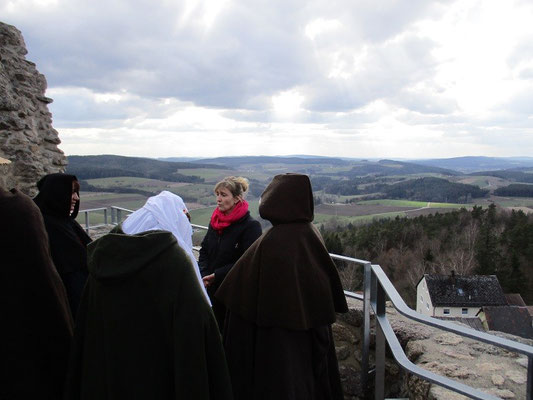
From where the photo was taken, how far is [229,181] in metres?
3.28

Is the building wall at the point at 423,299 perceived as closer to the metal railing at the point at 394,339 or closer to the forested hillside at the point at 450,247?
the forested hillside at the point at 450,247

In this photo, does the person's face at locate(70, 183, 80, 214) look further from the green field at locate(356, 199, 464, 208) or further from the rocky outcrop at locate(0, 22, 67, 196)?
the green field at locate(356, 199, 464, 208)

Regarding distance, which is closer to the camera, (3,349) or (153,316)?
(153,316)

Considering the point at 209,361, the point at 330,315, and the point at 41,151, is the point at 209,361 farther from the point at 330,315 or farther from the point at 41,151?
the point at 41,151

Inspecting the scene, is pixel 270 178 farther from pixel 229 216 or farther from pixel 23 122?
pixel 23 122

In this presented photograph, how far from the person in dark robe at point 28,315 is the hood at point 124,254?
472mm

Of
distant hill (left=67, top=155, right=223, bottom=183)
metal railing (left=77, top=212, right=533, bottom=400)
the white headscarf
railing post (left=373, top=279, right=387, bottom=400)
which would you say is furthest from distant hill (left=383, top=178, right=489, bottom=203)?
the white headscarf

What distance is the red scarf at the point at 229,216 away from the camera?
324 centimetres

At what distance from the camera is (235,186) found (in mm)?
3264

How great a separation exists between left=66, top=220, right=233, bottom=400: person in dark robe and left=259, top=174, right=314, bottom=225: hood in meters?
0.74

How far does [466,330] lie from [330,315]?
28.8 inches

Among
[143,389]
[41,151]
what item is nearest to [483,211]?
[41,151]

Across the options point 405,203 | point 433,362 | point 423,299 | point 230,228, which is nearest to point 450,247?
point 423,299

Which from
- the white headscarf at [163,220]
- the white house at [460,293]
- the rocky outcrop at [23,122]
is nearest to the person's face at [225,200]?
the white headscarf at [163,220]
